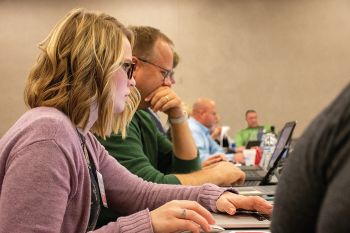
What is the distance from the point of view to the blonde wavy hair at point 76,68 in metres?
0.83

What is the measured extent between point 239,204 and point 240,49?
5.75 meters

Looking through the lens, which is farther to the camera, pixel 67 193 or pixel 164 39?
pixel 164 39

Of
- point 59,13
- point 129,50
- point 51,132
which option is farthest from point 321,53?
point 51,132

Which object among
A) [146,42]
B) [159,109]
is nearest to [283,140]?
[159,109]

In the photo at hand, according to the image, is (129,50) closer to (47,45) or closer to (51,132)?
(47,45)

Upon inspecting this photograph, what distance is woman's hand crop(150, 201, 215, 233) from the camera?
733 millimetres

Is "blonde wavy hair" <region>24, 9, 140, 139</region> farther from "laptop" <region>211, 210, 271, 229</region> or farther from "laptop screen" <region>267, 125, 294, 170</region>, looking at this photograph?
"laptop screen" <region>267, 125, 294, 170</region>

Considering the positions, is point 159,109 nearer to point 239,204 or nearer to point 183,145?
point 183,145

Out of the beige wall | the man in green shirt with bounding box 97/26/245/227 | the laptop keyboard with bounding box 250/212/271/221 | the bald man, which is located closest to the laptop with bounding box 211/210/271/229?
the laptop keyboard with bounding box 250/212/271/221

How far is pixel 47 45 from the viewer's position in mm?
867

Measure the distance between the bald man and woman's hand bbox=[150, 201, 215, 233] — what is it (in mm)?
1932

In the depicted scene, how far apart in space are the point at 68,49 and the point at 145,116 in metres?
0.92

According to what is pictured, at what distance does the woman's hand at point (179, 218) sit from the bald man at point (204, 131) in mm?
1932

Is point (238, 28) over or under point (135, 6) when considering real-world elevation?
under
